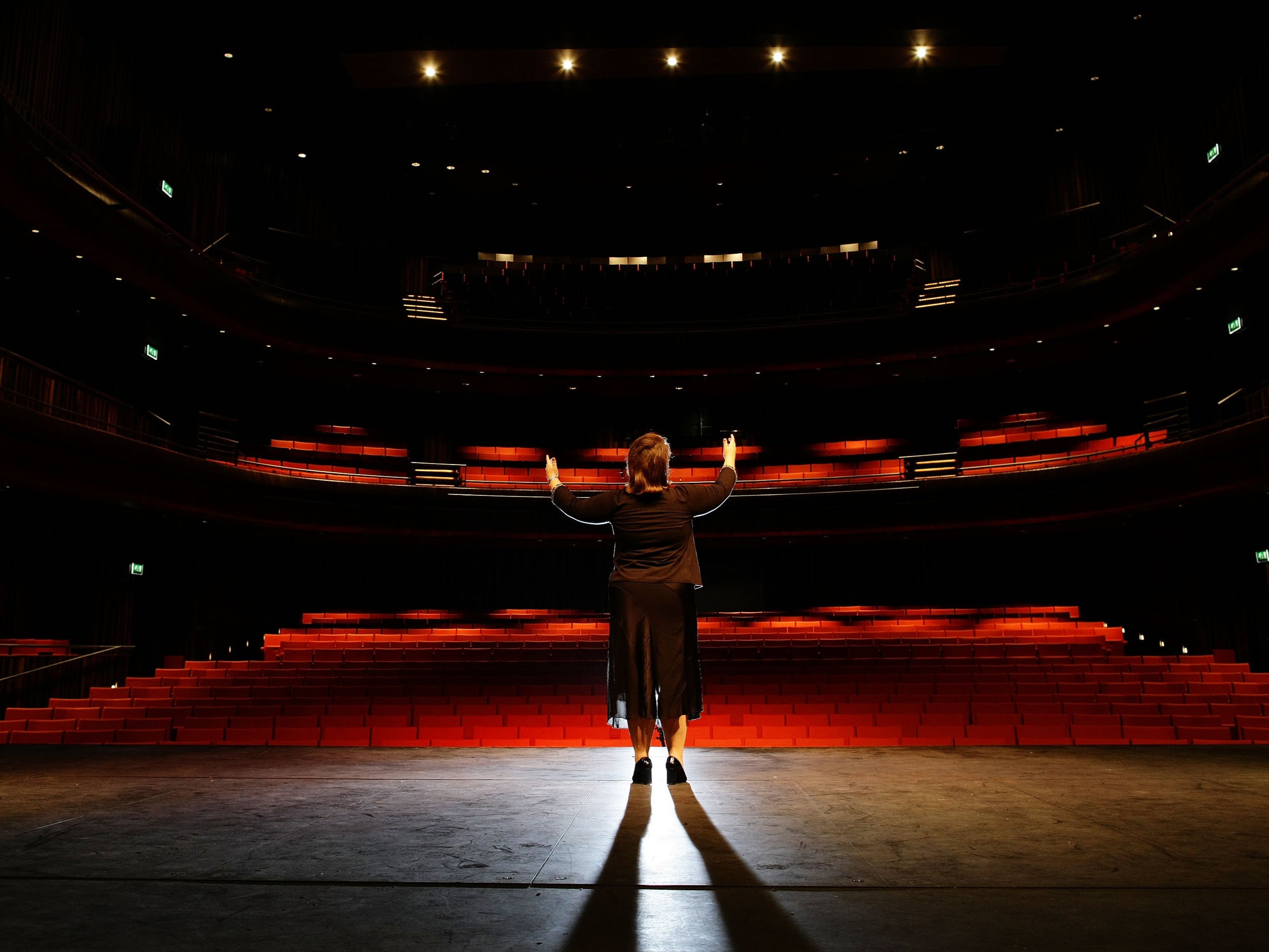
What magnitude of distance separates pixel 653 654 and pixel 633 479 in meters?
0.62

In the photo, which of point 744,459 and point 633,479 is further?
point 744,459

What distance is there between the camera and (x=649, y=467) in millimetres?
2926

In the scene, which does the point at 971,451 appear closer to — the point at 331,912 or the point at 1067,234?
the point at 1067,234

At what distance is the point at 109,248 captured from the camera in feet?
35.4

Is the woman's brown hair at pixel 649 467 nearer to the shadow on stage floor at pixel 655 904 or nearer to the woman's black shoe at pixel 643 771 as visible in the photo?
the woman's black shoe at pixel 643 771

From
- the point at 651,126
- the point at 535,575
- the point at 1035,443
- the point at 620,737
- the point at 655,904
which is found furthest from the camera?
the point at 535,575

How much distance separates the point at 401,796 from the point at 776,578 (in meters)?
14.4

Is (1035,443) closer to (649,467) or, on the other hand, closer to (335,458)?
(335,458)

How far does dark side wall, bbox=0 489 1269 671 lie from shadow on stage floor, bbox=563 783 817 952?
11295mm

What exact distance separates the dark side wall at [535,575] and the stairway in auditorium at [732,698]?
2.14 metres

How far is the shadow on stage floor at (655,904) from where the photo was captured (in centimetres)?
144

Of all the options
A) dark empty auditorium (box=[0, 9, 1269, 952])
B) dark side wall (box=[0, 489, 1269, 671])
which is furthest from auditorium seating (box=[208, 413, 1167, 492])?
dark side wall (box=[0, 489, 1269, 671])

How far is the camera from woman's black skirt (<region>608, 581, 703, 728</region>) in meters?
2.81

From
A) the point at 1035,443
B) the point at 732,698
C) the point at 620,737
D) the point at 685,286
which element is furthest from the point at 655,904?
the point at 685,286
